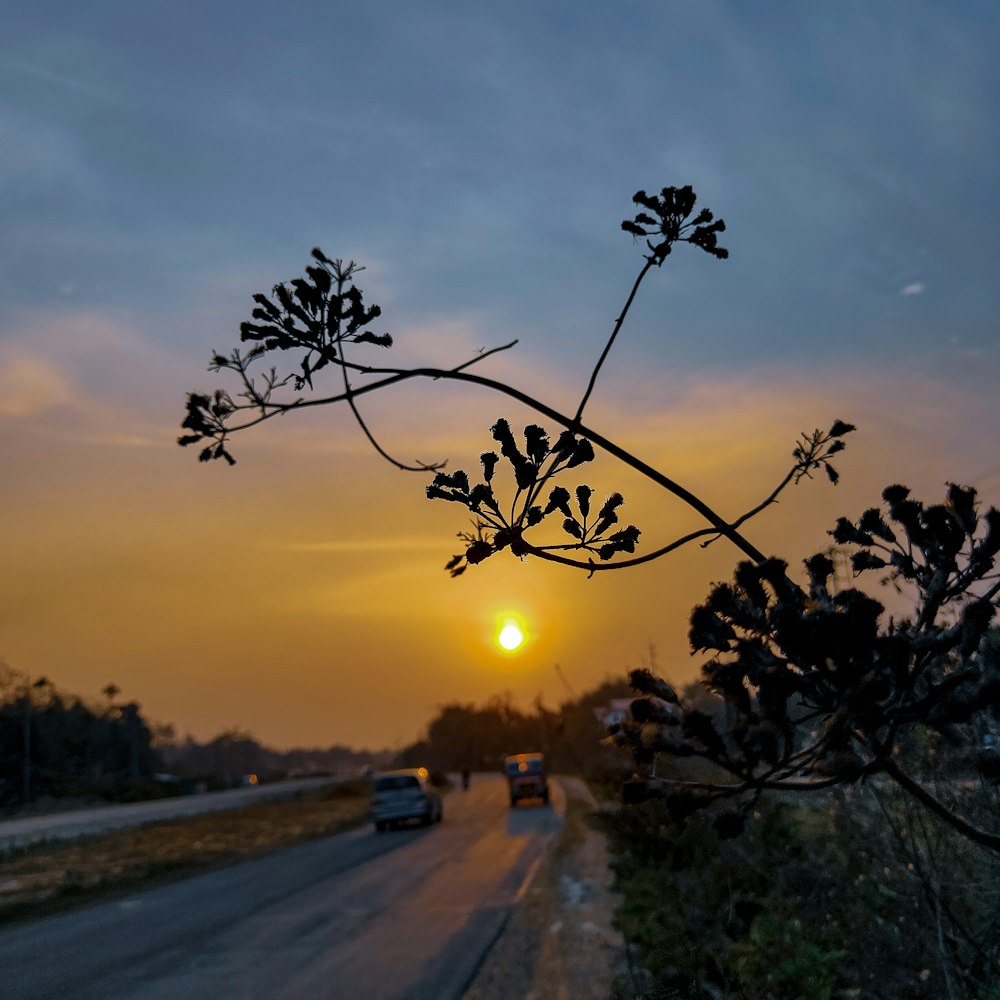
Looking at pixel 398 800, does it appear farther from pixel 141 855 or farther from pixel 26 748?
pixel 26 748

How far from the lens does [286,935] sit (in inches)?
618

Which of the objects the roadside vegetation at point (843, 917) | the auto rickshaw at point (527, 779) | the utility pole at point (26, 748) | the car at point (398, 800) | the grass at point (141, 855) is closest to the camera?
the roadside vegetation at point (843, 917)

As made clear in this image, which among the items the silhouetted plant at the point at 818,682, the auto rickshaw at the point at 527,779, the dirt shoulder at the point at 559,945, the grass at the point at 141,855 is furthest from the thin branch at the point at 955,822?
the auto rickshaw at the point at 527,779

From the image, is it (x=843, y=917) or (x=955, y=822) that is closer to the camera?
(x=955, y=822)

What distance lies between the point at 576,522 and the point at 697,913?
994 centimetres

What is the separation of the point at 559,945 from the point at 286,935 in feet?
12.2

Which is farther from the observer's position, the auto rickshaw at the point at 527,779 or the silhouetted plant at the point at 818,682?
the auto rickshaw at the point at 527,779

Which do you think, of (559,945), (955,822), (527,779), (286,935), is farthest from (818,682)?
(527,779)

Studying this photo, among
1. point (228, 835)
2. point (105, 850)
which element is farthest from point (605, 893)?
point (228, 835)

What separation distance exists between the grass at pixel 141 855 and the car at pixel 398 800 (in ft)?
6.32

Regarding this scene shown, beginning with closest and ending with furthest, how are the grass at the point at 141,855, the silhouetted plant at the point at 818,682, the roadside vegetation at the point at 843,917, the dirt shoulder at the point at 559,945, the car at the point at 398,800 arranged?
the silhouetted plant at the point at 818,682
the roadside vegetation at the point at 843,917
the dirt shoulder at the point at 559,945
the grass at the point at 141,855
the car at the point at 398,800

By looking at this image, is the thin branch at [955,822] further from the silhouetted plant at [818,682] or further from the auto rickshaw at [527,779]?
the auto rickshaw at [527,779]

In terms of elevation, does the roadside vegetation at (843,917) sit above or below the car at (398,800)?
below

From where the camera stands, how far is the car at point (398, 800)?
1612 inches
